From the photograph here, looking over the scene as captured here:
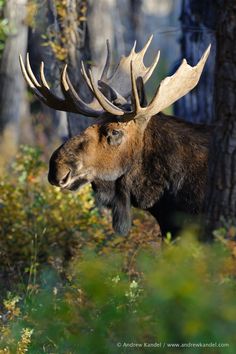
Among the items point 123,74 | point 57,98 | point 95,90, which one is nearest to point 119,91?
point 123,74

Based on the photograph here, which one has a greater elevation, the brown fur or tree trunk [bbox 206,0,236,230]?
→ tree trunk [bbox 206,0,236,230]

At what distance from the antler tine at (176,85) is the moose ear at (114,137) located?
293 millimetres

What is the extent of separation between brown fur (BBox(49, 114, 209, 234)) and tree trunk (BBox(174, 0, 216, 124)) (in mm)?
3081

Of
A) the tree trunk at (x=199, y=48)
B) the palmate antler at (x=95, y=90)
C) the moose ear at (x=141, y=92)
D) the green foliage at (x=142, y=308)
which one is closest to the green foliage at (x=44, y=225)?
the palmate antler at (x=95, y=90)

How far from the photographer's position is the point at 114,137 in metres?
8.02

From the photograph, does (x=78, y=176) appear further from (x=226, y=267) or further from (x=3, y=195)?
(x=226, y=267)

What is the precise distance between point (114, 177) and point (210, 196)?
2188 mm

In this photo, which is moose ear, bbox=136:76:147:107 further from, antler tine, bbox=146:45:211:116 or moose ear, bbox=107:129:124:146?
moose ear, bbox=107:129:124:146

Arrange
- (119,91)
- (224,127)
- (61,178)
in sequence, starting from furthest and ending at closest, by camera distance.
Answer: (119,91) → (61,178) → (224,127)

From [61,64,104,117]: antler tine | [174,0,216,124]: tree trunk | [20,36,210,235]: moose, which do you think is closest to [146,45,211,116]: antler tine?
[20,36,210,235]: moose

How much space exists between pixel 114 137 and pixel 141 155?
0.87 ft

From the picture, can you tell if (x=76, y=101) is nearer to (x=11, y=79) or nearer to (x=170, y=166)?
(x=170, y=166)

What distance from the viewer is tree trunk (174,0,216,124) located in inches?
438

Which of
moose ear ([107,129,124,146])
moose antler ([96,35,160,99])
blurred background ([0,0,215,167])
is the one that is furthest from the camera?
blurred background ([0,0,215,167])
